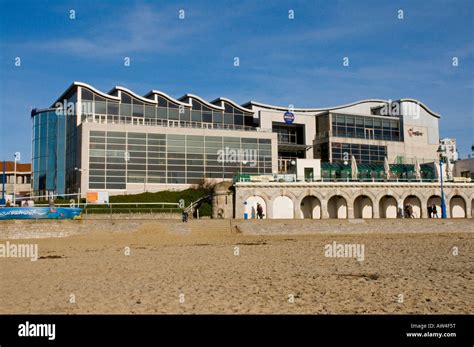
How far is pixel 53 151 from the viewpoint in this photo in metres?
65.4

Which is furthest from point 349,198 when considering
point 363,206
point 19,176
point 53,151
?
point 19,176

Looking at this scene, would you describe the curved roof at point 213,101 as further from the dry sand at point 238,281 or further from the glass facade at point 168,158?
the dry sand at point 238,281

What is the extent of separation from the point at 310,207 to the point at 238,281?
119 feet

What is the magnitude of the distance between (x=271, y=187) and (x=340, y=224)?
33.1ft

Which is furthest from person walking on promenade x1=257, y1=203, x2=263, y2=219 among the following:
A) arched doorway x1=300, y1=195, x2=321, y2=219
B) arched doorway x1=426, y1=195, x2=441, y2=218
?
arched doorway x1=426, y1=195, x2=441, y2=218

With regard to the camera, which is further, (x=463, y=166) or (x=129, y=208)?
(x=463, y=166)

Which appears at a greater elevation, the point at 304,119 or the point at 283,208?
the point at 304,119

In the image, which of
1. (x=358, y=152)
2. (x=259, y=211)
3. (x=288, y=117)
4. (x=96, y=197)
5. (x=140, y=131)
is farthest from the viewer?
(x=358, y=152)

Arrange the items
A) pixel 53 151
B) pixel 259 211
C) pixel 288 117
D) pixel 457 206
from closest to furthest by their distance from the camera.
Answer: pixel 259 211 < pixel 457 206 < pixel 53 151 < pixel 288 117

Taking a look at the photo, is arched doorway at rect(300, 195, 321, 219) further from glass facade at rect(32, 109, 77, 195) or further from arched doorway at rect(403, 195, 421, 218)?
glass facade at rect(32, 109, 77, 195)

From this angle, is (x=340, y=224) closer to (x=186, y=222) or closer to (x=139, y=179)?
(x=186, y=222)

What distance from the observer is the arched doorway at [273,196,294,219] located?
46594 mm

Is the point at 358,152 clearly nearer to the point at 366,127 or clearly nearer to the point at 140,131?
the point at 366,127
